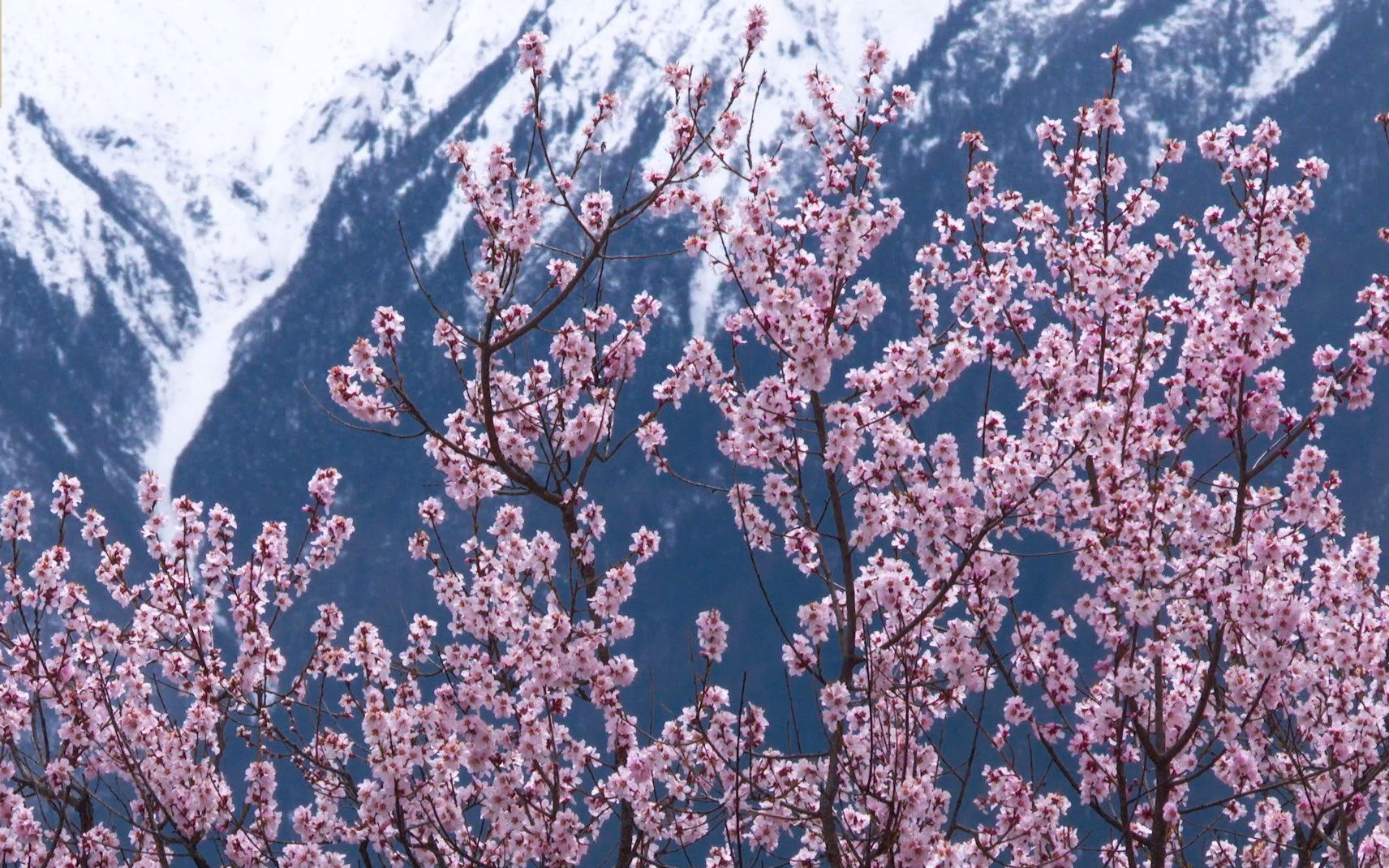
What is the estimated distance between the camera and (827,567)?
13312 millimetres

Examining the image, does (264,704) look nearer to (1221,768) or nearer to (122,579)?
(122,579)

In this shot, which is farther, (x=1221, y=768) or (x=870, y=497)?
(x=1221, y=768)

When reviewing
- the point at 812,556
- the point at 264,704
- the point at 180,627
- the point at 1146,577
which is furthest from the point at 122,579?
the point at 1146,577

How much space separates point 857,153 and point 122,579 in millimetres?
8804

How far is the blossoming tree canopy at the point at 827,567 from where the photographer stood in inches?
515

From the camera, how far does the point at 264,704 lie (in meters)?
14.8

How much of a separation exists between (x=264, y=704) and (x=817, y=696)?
5887 mm

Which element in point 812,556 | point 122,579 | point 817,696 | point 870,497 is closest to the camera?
point 817,696

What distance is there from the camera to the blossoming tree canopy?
42.9 ft

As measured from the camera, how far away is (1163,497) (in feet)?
47.9

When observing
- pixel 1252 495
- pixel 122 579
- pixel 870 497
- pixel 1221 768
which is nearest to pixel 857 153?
pixel 870 497

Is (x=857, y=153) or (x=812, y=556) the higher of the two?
(x=857, y=153)

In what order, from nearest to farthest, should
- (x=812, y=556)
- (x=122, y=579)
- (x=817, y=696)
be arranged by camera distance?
1. (x=817, y=696)
2. (x=812, y=556)
3. (x=122, y=579)

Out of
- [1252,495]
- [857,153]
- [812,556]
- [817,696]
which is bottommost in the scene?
[817,696]
